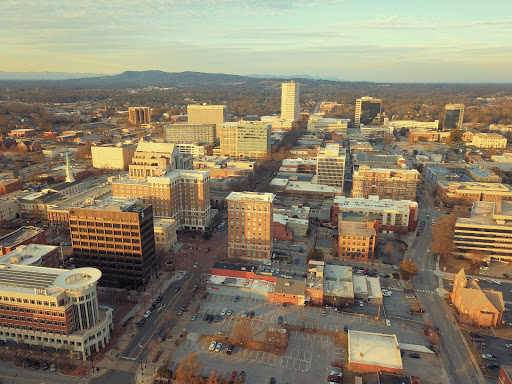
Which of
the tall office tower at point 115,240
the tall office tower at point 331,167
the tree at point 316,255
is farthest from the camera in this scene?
the tall office tower at point 331,167

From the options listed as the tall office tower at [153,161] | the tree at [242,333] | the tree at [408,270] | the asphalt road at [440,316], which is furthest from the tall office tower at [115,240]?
the asphalt road at [440,316]

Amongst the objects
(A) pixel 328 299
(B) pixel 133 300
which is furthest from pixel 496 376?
(B) pixel 133 300

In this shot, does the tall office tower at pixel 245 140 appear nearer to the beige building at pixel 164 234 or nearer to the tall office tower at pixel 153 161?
the tall office tower at pixel 153 161

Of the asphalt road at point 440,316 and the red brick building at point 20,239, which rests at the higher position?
the red brick building at point 20,239

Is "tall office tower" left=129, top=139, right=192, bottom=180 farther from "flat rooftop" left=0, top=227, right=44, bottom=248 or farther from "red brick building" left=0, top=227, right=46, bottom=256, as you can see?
"flat rooftop" left=0, top=227, right=44, bottom=248

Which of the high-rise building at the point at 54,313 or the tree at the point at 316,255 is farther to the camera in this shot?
the tree at the point at 316,255

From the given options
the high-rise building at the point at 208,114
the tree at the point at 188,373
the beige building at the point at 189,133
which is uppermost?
the high-rise building at the point at 208,114

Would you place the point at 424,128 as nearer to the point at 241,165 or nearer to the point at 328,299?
the point at 241,165
